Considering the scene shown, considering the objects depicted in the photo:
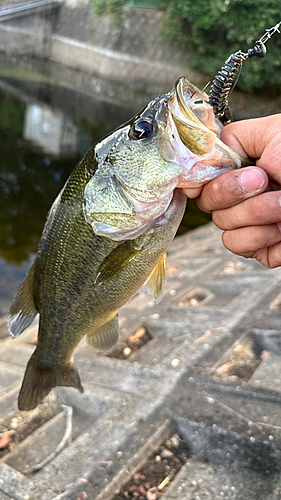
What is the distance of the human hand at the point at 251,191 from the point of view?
1725mm

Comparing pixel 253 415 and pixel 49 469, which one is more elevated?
pixel 253 415

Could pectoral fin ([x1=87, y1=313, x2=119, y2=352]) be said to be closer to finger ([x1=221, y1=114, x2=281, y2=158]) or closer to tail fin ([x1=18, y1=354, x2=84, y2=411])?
tail fin ([x1=18, y1=354, x2=84, y2=411])

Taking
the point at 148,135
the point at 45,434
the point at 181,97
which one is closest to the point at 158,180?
the point at 148,135

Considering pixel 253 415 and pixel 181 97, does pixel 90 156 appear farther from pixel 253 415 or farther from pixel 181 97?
pixel 253 415

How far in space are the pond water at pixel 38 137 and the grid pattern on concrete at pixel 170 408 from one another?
7.98 feet

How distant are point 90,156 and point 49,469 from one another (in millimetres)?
1549

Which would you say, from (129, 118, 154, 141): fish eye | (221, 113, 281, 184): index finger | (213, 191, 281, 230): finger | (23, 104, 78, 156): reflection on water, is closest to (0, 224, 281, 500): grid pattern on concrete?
(213, 191, 281, 230): finger

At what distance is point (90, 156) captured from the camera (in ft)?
6.19

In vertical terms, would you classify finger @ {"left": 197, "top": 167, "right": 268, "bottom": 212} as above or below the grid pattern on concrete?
above

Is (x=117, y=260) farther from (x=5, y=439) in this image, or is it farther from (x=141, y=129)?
(x=5, y=439)

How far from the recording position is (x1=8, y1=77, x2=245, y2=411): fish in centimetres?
166

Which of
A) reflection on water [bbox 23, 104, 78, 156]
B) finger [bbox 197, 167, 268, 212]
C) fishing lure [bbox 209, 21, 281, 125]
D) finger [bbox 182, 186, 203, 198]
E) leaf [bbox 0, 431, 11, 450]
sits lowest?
reflection on water [bbox 23, 104, 78, 156]

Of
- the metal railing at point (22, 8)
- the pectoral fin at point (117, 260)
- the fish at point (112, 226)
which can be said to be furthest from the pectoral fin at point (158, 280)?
the metal railing at point (22, 8)

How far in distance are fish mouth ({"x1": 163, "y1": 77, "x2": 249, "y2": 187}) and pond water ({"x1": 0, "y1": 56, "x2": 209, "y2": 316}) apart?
3.84 m
